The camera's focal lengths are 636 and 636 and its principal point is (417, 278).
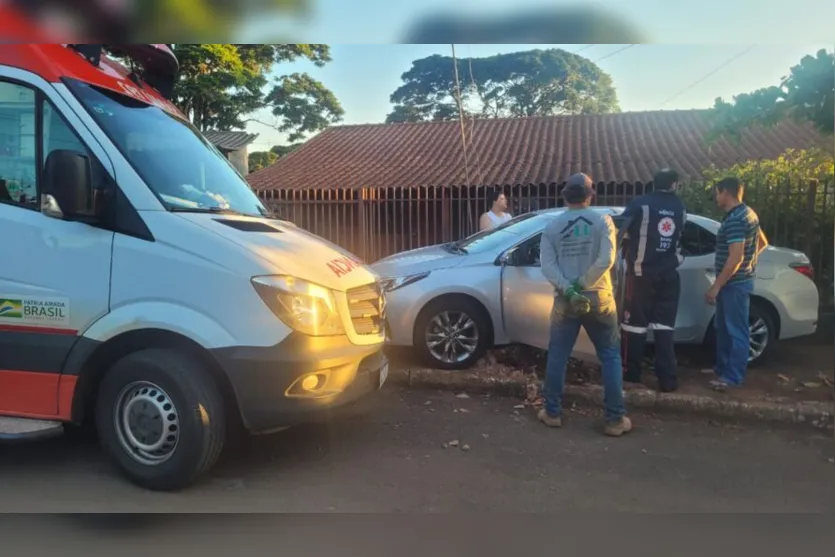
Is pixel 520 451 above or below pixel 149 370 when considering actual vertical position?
below

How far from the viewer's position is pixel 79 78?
3.88 metres

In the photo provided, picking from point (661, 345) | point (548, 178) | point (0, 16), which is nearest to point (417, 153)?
point (548, 178)

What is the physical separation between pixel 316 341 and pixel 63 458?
2.03 m

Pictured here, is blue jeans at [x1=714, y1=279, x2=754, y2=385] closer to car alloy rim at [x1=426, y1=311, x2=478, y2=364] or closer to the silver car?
the silver car

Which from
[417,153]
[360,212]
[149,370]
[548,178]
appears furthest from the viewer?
[417,153]

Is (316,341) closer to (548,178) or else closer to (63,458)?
(63,458)

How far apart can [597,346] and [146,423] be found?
312cm

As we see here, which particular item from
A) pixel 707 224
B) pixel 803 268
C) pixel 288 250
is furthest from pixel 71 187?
pixel 803 268

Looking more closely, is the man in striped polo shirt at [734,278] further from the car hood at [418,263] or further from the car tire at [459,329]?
the car hood at [418,263]

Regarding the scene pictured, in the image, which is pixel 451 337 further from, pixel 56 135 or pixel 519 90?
pixel 519 90

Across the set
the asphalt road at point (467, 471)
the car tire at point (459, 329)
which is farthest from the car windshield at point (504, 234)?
Answer: the asphalt road at point (467, 471)

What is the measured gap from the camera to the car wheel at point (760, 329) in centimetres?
605

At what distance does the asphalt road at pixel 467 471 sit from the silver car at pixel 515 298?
0.92m

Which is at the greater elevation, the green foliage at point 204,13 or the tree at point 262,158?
the tree at point 262,158
